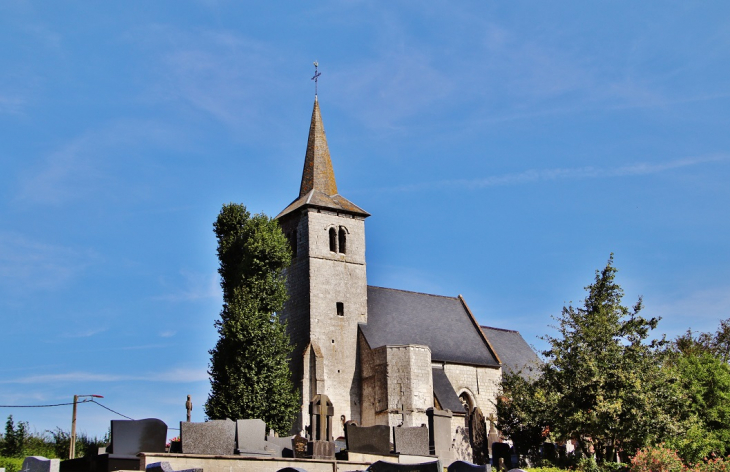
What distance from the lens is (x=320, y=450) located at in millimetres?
22438

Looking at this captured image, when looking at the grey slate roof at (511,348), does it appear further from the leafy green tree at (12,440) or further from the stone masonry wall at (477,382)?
the leafy green tree at (12,440)

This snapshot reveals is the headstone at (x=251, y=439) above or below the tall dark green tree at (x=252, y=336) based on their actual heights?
below

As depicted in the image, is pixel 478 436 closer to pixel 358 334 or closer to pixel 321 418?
pixel 358 334

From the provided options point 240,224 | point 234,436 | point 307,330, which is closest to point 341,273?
point 307,330

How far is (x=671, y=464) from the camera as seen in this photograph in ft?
70.3

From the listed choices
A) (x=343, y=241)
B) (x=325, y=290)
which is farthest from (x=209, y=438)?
(x=343, y=241)

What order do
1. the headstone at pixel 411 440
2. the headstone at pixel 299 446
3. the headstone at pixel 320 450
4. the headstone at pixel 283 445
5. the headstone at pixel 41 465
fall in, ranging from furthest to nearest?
the headstone at pixel 411 440, the headstone at pixel 299 446, the headstone at pixel 283 445, the headstone at pixel 320 450, the headstone at pixel 41 465

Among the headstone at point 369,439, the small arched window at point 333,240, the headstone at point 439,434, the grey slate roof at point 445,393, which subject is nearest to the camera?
the headstone at point 369,439

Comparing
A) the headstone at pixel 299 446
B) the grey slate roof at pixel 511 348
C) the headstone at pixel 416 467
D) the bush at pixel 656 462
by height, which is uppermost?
the grey slate roof at pixel 511 348

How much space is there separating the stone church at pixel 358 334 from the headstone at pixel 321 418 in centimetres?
1247

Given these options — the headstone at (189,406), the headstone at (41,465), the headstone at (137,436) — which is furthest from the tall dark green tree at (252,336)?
the headstone at (41,465)

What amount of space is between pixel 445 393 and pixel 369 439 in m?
15.4

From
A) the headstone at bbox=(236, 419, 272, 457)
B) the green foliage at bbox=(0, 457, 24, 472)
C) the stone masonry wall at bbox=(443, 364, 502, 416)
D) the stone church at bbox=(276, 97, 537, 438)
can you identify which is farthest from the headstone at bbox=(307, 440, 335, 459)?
the stone masonry wall at bbox=(443, 364, 502, 416)

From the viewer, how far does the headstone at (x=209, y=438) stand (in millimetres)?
19734
